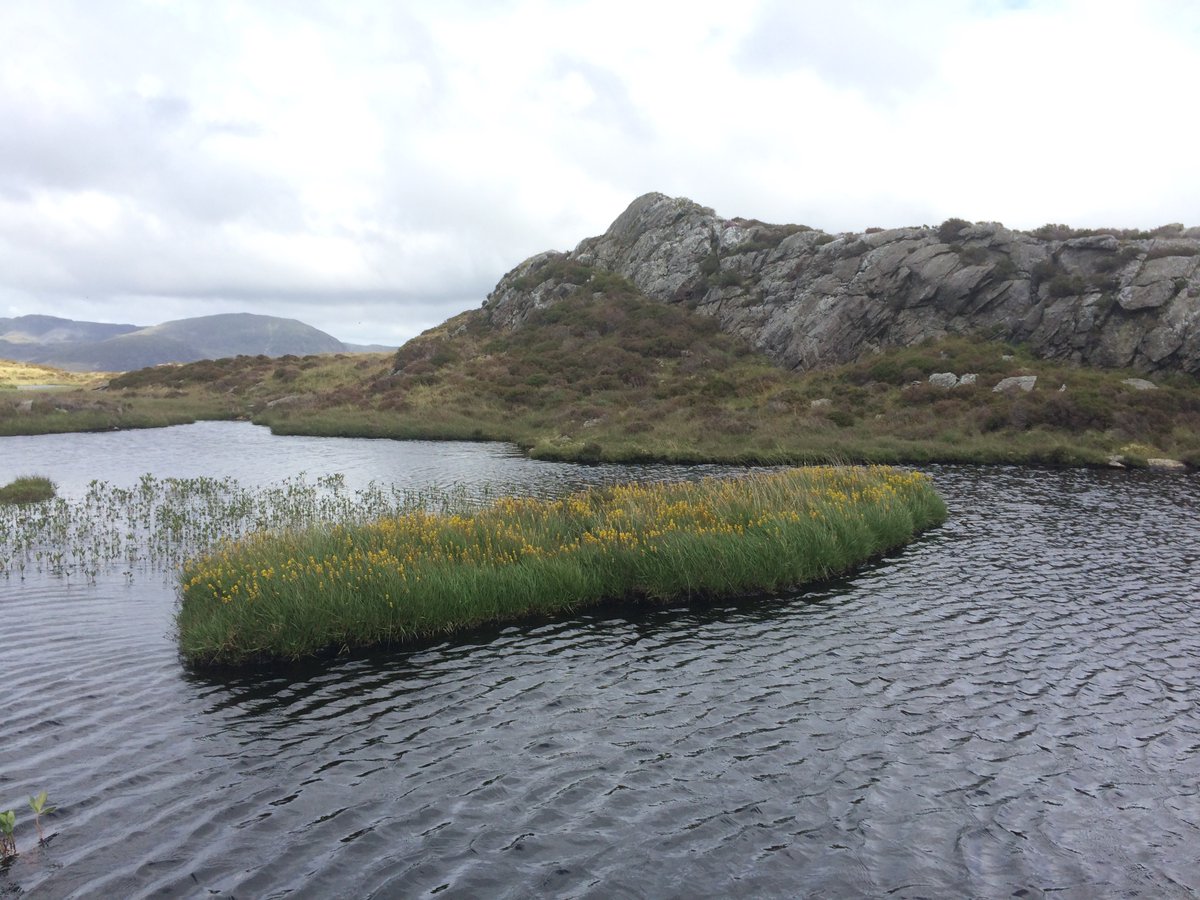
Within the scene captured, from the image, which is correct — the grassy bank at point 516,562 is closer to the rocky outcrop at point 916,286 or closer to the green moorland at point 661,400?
the green moorland at point 661,400

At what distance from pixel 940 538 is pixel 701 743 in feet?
55.0

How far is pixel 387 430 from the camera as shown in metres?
56.4

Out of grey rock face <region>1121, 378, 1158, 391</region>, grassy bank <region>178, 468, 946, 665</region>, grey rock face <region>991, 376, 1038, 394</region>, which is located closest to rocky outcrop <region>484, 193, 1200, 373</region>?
grey rock face <region>1121, 378, 1158, 391</region>

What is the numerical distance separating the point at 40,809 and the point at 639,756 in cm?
703

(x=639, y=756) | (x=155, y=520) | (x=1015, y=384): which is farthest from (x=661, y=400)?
(x=639, y=756)

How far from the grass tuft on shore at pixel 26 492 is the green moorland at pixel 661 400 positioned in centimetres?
2368

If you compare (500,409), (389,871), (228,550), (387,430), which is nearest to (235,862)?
(389,871)

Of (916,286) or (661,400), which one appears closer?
(661,400)

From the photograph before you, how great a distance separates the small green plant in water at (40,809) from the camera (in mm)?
7797

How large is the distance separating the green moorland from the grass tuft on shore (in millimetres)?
23678

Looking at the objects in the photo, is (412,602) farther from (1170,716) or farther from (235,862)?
(1170,716)

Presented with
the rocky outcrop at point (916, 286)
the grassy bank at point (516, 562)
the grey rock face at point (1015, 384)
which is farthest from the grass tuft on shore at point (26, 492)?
the rocky outcrop at point (916, 286)

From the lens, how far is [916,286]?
65.9 m

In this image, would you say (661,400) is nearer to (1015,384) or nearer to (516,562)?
(1015,384)
